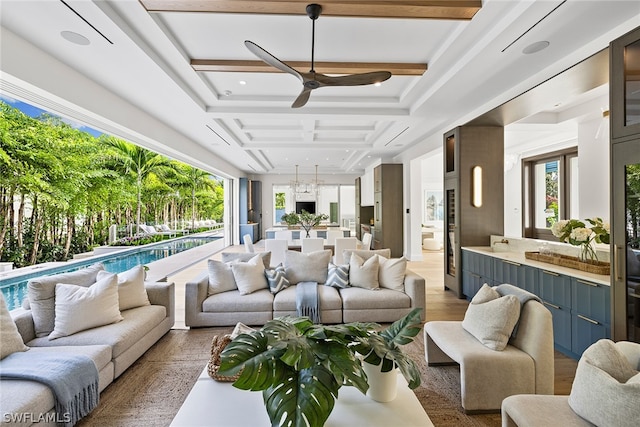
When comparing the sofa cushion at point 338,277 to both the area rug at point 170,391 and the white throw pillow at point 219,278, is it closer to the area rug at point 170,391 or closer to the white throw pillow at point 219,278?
the area rug at point 170,391

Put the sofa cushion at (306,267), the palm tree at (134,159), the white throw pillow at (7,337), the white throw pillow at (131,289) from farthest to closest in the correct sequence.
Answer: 1. the palm tree at (134,159)
2. the sofa cushion at (306,267)
3. the white throw pillow at (131,289)
4. the white throw pillow at (7,337)

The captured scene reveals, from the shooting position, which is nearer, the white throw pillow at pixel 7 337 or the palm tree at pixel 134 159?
the white throw pillow at pixel 7 337

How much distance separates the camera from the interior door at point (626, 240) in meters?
2.20

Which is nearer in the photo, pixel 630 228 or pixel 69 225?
pixel 630 228

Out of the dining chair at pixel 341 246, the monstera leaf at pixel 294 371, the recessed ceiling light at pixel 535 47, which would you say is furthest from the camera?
the dining chair at pixel 341 246

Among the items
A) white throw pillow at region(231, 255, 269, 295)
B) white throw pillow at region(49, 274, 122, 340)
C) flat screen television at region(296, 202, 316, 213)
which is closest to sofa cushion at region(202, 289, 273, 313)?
white throw pillow at region(231, 255, 269, 295)

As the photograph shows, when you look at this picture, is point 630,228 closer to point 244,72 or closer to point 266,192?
point 244,72

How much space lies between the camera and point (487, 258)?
4.16 metres

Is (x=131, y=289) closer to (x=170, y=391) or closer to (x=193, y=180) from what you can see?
(x=170, y=391)

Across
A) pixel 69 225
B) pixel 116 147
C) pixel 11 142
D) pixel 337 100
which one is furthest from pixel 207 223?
pixel 337 100

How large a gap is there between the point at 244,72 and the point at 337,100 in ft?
5.04

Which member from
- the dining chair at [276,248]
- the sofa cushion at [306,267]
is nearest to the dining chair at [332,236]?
the dining chair at [276,248]

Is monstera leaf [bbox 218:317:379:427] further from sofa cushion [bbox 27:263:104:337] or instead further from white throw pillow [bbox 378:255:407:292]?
white throw pillow [bbox 378:255:407:292]

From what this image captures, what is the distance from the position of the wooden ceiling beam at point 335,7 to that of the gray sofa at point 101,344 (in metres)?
2.50
